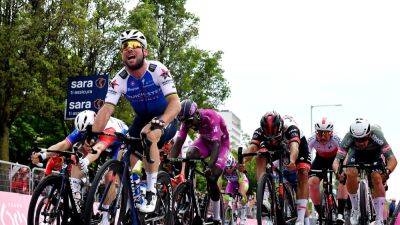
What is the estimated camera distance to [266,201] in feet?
32.7

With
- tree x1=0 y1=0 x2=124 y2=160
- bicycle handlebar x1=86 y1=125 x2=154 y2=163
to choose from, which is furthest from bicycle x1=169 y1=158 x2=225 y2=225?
tree x1=0 y1=0 x2=124 y2=160

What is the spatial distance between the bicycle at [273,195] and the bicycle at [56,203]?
2.70m

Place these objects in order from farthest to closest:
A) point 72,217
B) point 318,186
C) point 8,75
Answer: point 8,75 < point 318,186 < point 72,217

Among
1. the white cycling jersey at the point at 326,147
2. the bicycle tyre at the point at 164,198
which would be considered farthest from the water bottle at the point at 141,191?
the white cycling jersey at the point at 326,147

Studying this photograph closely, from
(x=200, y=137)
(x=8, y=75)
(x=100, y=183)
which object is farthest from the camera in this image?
(x=8, y=75)

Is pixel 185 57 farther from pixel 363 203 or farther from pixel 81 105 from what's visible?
pixel 363 203

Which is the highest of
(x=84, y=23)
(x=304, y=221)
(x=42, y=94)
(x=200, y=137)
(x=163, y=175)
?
(x=84, y=23)

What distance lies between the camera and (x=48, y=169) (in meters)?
11.7

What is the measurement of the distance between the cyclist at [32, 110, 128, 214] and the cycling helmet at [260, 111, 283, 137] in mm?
2296

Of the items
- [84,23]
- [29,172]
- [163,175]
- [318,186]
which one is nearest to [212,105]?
[84,23]

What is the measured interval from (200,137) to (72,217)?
3.33 meters

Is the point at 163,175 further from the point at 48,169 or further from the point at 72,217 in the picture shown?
the point at 48,169

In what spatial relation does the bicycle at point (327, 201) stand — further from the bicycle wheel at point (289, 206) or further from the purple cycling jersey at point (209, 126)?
the purple cycling jersey at point (209, 126)

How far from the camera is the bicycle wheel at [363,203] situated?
11098 millimetres
